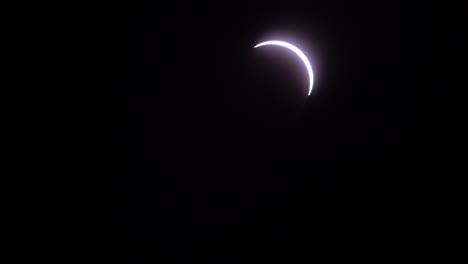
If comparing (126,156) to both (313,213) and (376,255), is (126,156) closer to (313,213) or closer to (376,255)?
(313,213)

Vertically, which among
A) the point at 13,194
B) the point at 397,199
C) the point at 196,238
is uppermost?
the point at 397,199

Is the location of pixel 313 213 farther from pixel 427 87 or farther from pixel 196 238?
pixel 427 87

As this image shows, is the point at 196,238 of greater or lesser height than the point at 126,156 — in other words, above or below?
below

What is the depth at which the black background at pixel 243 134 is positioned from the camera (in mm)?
2133

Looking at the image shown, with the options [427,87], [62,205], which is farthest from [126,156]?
[427,87]

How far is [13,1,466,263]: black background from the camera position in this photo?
213 centimetres

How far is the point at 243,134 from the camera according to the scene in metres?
2.26

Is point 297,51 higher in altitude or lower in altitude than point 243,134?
higher

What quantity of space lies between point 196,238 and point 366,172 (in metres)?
1.31

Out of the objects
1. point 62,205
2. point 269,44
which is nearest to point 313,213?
point 269,44

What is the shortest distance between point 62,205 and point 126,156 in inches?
20.9

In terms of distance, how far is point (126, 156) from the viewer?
2229mm

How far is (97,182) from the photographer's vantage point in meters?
2.21

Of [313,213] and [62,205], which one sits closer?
[62,205]
